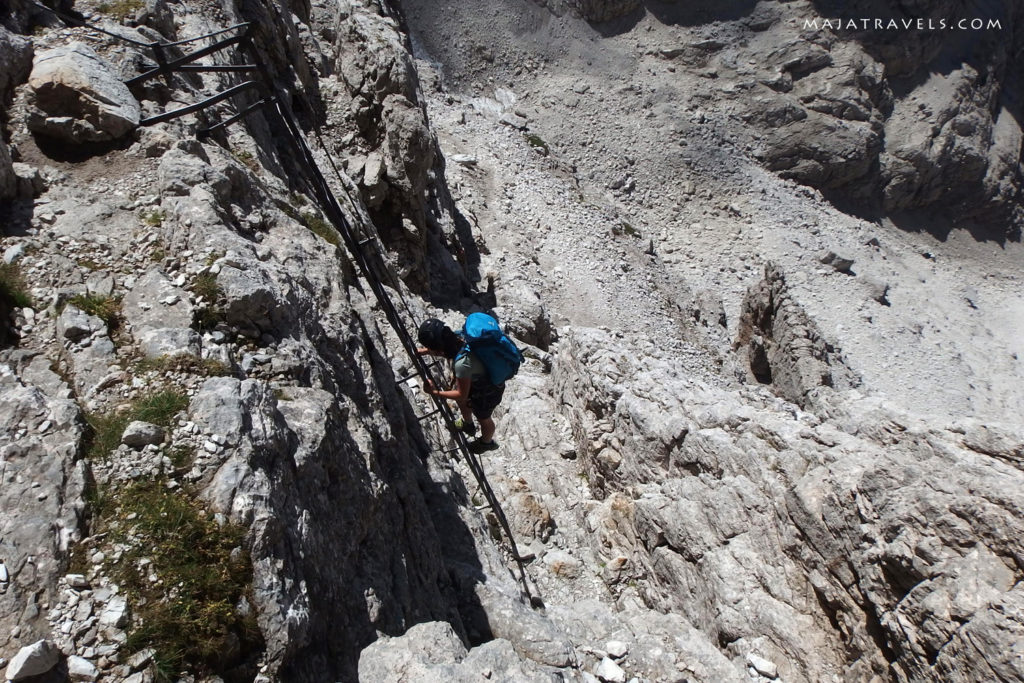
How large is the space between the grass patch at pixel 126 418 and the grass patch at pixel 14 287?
1.73m

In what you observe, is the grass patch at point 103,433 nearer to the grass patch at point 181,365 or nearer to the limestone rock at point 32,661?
→ the grass patch at point 181,365

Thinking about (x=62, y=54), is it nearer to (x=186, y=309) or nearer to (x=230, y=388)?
(x=186, y=309)

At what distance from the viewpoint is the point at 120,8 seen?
10547mm

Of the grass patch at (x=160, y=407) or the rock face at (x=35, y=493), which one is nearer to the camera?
the rock face at (x=35, y=493)

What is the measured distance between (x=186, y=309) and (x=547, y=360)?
16.5 meters

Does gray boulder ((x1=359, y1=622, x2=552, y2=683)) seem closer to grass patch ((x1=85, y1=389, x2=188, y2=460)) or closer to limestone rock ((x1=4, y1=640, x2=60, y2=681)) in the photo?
limestone rock ((x1=4, y1=640, x2=60, y2=681))

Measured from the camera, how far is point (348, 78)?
2072 cm

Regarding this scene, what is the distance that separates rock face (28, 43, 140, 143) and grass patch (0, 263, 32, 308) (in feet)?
8.61

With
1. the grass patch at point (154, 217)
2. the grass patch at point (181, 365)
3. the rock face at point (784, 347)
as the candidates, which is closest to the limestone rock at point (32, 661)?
the grass patch at point (181, 365)

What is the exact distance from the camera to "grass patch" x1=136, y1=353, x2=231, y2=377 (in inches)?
233

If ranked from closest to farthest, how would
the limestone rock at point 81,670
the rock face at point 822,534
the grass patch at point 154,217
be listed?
the limestone rock at point 81,670 → the grass patch at point 154,217 → the rock face at point 822,534

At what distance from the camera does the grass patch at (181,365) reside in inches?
233

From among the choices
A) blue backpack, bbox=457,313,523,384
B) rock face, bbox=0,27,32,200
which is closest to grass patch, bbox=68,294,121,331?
rock face, bbox=0,27,32,200

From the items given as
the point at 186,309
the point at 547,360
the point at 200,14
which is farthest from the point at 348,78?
the point at 186,309
